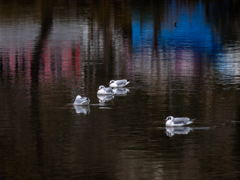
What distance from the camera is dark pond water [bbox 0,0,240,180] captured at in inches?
598

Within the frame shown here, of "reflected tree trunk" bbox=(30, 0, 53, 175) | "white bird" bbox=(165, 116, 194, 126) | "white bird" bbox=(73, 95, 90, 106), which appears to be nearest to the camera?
"reflected tree trunk" bbox=(30, 0, 53, 175)

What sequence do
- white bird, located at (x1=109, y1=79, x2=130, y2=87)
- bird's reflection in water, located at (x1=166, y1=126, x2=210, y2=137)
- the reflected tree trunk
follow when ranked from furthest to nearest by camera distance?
white bird, located at (x1=109, y1=79, x2=130, y2=87)
bird's reflection in water, located at (x1=166, y1=126, x2=210, y2=137)
the reflected tree trunk

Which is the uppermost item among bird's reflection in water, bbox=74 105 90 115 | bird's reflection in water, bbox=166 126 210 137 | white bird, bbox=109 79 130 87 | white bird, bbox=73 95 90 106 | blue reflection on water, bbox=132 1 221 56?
blue reflection on water, bbox=132 1 221 56

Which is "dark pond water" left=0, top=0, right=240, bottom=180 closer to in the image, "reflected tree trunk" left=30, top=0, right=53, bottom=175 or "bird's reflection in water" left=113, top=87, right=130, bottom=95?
"reflected tree trunk" left=30, top=0, right=53, bottom=175

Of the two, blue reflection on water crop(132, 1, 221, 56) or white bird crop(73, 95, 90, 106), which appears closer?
white bird crop(73, 95, 90, 106)

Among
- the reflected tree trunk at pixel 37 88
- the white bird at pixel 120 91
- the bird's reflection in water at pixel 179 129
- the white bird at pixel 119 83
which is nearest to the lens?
the reflected tree trunk at pixel 37 88

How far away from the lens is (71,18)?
77.0 m

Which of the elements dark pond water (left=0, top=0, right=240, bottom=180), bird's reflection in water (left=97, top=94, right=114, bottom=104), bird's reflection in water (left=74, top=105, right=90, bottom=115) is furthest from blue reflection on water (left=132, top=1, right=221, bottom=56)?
bird's reflection in water (left=74, top=105, right=90, bottom=115)

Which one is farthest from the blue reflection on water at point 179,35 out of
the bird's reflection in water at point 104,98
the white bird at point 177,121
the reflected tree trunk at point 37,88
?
the white bird at point 177,121

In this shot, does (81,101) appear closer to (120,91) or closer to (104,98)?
(104,98)

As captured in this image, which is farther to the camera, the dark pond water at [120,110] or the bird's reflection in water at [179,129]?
the bird's reflection in water at [179,129]

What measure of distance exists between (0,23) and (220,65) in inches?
1594

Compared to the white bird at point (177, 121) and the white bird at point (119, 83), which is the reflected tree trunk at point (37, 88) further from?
the white bird at point (177, 121)

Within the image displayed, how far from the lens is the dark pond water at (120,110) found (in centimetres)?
1518
